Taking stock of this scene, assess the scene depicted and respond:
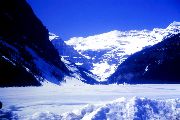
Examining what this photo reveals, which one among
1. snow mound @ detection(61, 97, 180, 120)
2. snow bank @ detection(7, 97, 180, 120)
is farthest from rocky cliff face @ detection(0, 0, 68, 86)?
snow mound @ detection(61, 97, 180, 120)

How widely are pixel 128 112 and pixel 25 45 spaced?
454 feet

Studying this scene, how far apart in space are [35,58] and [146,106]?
136 m

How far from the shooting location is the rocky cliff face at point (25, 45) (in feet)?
398

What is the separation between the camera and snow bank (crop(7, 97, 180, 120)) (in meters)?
24.7

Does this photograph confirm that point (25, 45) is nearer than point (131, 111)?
No

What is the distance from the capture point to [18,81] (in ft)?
342

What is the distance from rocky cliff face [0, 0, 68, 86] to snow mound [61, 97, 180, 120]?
82.5 metres

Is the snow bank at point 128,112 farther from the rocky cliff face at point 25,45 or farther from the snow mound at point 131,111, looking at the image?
the rocky cliff face at point 25,45

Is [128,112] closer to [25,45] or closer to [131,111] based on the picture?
[131,111]

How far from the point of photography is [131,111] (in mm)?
25266

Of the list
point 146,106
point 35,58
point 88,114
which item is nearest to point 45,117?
point 88,114

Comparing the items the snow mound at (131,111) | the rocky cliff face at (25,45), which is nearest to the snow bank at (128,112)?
A: the snow mound at (131,111)

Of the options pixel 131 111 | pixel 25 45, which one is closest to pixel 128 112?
pixel 131 111

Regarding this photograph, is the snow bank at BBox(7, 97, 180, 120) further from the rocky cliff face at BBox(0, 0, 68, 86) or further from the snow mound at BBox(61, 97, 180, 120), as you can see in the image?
the rocky cliff face at BBox(0, 0, 68, 86)
